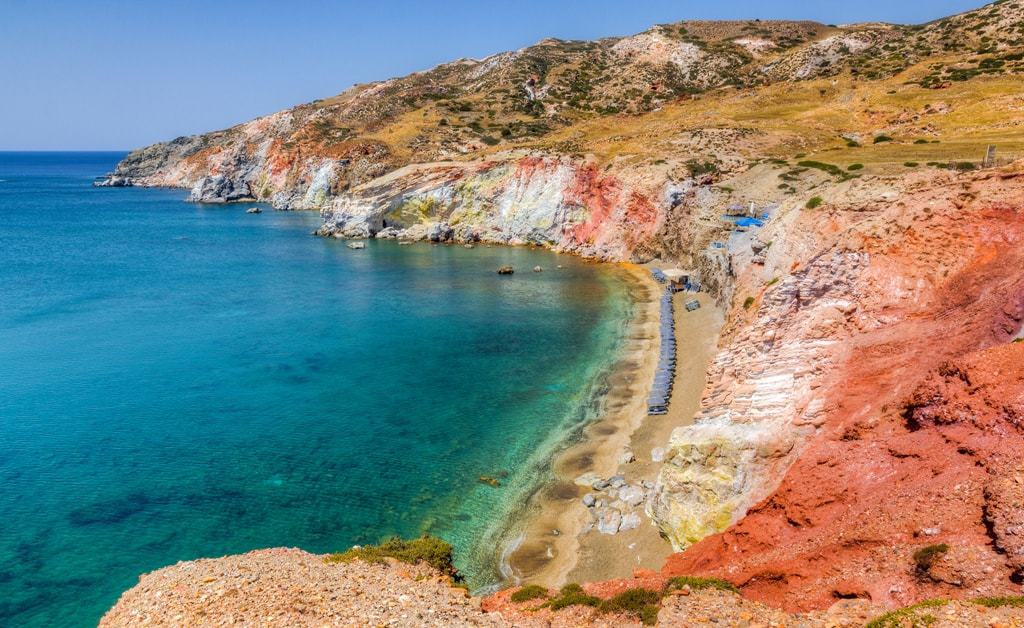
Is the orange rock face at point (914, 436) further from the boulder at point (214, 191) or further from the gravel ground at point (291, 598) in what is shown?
the boulder at point (214, 191)

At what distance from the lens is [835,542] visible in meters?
15.1

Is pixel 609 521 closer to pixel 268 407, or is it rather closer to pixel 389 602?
pixel 389 602

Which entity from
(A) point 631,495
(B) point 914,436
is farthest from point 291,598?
(B) point 914,436

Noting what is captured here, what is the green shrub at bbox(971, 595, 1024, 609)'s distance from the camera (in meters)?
10.7

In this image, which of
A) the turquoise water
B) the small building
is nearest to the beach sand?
the turquoise water

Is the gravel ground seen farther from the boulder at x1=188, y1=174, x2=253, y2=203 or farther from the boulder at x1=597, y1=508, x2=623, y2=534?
the boulder at x1=188, y1=174, x2=253, y2=203

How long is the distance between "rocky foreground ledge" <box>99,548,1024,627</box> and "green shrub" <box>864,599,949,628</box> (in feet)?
2.30

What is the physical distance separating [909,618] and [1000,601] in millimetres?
1707

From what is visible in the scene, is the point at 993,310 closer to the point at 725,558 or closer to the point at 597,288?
the point at 725,558

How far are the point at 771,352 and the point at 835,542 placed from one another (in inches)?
378

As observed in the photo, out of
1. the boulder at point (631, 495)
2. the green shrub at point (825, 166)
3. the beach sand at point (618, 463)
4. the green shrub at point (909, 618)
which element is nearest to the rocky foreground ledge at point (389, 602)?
the green shrub at point (909, 618)

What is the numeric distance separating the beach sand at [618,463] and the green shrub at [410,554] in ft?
11.9

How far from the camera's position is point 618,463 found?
2980cm

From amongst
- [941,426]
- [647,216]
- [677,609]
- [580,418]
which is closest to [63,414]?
[580,418]
